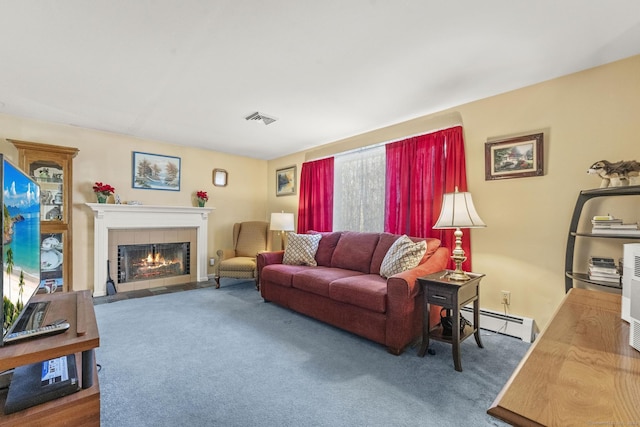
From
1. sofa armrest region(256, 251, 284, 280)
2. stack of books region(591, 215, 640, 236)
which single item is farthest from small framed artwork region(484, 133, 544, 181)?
sofa armrest region(256, 251, 284, 280)

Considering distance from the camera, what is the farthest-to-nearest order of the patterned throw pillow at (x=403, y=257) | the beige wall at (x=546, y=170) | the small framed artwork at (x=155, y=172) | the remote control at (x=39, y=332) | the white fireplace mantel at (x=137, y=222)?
the small framed artwork at (x=155, y=172)
the white fireplace mantel at (x=137, y=222)
the patterned throw pillow at (x=403, y=257)
the beige wall at (x=546, y=170)
the remote control at (x=39, y=332)

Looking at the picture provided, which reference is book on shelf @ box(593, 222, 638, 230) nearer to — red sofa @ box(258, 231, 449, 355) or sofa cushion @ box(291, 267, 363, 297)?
red sofa @ box(258, 231, 449, 355)

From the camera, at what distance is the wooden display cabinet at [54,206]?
345 centimetres

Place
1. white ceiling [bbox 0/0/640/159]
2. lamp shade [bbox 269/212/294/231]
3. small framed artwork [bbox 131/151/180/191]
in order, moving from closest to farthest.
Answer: white ceiling [bbox 0/0/640/159], small framed artwork [bbox 131/151/180/191], lamp shade [bbox 269/212/294/231]

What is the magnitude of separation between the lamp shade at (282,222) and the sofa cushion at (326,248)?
2.97 feet

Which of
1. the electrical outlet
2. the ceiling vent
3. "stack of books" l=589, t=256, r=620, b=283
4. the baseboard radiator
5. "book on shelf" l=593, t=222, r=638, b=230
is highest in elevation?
the ceiling vent

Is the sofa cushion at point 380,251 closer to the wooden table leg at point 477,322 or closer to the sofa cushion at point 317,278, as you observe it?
the sofa cushion at point 317,278

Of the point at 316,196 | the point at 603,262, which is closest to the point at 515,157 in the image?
the point at 603,262

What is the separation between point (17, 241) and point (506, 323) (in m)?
3.49

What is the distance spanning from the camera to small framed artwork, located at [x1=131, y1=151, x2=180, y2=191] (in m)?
4.38

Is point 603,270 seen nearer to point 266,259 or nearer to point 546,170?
point 546,170

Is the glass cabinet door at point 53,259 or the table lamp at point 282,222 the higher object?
the table lamp at point 282,222

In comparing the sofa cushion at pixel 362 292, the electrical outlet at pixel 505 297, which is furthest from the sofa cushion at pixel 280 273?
the electrical outlet at pixel 505 297

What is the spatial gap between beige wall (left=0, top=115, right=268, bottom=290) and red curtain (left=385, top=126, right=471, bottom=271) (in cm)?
306
